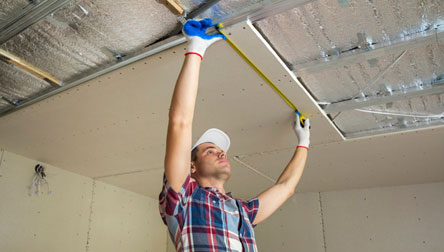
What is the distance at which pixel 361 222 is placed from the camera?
3.82 metres

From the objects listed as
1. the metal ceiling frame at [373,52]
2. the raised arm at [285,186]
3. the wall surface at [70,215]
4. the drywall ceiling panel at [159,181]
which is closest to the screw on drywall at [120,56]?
the metal ceiling frame at [373,52]

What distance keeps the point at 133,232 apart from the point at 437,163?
3270mm

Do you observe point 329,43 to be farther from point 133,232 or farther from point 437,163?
point 133,232

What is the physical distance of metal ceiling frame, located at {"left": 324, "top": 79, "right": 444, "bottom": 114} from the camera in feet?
6.35

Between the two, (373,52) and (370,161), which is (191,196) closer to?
(373,52)

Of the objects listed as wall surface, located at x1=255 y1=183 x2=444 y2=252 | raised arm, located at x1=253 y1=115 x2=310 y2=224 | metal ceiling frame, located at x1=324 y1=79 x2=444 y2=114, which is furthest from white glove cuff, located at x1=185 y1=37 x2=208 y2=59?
wall surface, located at x1=255 y1=183 x2=444 y2=252

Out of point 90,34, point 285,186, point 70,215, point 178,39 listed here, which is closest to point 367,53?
point 285,186

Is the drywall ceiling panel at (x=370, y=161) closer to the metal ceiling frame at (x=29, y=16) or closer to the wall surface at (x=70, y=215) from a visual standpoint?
the wall surface at (x=70, y=215)

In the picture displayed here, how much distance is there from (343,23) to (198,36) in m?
0.65

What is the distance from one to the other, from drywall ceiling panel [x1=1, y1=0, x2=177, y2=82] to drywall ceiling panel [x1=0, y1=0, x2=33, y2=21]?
0.30 feet

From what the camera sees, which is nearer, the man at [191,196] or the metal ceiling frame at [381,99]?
the man at [191,196]

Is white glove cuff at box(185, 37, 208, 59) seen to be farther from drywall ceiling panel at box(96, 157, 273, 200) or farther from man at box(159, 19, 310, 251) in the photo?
drywall ceiling panel at box(96, 157, 273, 200)

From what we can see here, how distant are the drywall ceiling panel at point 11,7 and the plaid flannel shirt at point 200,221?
3.20ft

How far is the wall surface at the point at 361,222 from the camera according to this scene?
3.55 metres
